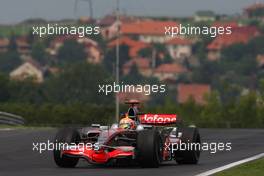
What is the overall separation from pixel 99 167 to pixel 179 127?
250 cm

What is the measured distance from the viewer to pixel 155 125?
25562 millimetres

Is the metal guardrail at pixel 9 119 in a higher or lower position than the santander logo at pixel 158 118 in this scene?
higher

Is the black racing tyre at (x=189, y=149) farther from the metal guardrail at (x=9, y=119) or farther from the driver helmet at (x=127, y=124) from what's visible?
the metal guardrail at (x=9, y=119)

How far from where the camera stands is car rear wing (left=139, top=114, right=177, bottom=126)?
25.2m

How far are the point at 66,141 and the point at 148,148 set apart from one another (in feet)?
5.72

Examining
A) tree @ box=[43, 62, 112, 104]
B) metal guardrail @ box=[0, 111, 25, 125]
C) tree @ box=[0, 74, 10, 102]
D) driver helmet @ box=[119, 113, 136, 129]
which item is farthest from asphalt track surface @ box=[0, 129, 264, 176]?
tree @ box=[43, 62, 112, 104]

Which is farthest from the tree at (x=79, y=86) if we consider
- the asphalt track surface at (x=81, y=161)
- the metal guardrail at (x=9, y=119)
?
the asphalt track surface at (x=81, y=161)

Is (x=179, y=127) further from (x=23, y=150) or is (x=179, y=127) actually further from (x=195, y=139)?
(x=23, y=150)

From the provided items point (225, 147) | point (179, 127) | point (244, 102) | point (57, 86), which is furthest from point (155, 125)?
point (57, 86)

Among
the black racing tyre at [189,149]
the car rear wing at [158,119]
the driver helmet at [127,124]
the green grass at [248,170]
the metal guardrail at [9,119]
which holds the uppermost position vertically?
the metal guardrail at [9,119]

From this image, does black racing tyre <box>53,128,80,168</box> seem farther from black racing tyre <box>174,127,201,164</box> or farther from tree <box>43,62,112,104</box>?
tree <box>43,62,112,104</box>

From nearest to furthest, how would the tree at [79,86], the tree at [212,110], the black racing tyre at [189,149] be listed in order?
the black racing tyre at [189,149]
the tree at [212,110]
the tree at [79,86]

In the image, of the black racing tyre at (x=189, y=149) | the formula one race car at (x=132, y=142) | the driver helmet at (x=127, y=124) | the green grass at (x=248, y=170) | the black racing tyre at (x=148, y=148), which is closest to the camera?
the green grass at (x=248, y=170)

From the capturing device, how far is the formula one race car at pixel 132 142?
2323 centimetres
